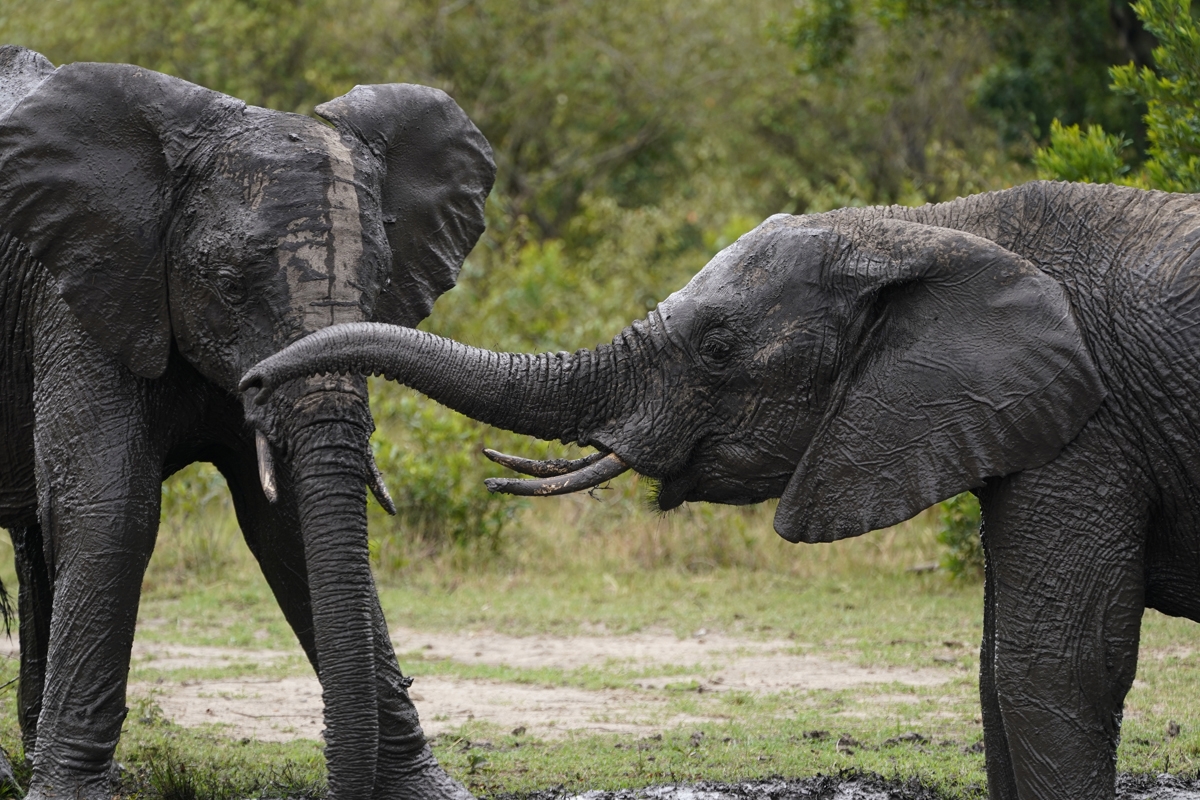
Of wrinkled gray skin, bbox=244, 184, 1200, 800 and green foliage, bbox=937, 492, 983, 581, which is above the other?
wrinkled gray skin, bbox=244, 184, 1200, 800

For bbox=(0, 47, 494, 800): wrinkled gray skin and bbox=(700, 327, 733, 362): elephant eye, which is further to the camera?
bbox=(0, 47, 494, 800): wrinkled gray skin

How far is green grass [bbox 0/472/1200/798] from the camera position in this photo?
635cm

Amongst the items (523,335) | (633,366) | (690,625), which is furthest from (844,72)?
(633,366)

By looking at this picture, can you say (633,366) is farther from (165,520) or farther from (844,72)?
(844,72)

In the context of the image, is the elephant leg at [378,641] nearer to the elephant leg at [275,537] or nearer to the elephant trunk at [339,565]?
the elephant leg at [275,537]

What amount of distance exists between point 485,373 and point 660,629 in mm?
5451

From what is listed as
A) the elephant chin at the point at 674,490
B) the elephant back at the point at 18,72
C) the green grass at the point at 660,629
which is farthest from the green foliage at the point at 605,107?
the elephant chin at the point at 674,490

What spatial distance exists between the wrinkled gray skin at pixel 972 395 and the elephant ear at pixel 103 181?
46.9 inches

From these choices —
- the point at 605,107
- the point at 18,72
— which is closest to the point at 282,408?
the point at 18,72

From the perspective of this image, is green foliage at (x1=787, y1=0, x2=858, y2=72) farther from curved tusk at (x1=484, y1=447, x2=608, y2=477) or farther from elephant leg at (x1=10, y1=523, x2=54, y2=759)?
curved tusk at (x1=484, y1=447, x2=608, y2=477)

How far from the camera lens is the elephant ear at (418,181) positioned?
18.4ft

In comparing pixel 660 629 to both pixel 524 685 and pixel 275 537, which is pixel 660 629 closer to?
pixel 524 685

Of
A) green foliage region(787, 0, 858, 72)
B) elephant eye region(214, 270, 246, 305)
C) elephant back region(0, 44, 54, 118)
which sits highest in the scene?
green foliage region(787, 0, 858, 72)

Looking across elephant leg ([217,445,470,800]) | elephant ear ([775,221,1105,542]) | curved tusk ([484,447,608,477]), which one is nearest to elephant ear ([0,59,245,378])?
elephant leg ([217,445,470,800])
